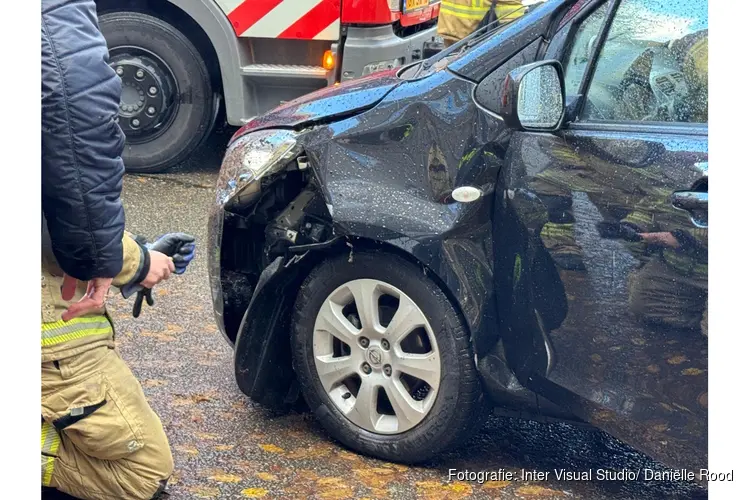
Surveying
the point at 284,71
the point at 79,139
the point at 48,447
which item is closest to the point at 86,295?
the point at 48,447

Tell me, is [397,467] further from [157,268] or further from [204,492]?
[157,268]

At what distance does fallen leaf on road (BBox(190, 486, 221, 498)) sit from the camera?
346cm

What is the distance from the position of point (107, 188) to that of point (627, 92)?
1.52 metres

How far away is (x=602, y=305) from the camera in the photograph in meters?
3.10

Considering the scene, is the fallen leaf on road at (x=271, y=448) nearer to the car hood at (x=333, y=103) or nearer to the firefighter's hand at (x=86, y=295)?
the firefighter's hand at (x=86, y=295)

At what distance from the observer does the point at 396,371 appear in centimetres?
354

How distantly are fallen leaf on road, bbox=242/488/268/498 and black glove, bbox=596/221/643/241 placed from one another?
135 centimetres

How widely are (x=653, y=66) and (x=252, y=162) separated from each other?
1372mm

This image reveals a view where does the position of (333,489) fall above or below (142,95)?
below

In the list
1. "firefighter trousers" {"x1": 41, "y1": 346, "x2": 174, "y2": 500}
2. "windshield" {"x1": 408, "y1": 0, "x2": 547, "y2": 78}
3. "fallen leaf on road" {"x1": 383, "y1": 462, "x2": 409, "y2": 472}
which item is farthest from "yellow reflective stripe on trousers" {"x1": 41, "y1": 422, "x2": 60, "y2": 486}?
"windshield" {"x1": 408, "y1": 0, "x2": 547, "y2": 78}

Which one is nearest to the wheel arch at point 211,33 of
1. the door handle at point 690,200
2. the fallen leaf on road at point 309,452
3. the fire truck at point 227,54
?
the fire truck at point 227,54

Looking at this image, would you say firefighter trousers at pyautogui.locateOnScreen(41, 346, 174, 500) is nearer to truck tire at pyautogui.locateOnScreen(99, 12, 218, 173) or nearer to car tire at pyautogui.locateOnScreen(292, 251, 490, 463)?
car tire at pyautogui.locateOnScreen(292, 251, 490, 463)
